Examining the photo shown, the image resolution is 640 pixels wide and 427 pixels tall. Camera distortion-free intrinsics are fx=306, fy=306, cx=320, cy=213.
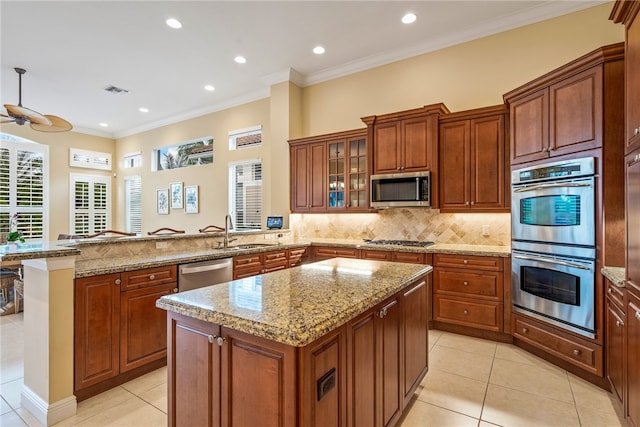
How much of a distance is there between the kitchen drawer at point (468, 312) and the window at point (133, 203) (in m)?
7.74

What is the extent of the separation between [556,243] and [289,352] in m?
2.86

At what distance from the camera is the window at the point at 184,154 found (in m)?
6.91

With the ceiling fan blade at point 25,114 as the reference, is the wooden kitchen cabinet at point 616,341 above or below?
below

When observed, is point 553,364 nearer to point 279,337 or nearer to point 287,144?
point 279,337

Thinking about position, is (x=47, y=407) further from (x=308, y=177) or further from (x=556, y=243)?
(x=556, y=243)

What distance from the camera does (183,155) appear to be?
739 centimetres

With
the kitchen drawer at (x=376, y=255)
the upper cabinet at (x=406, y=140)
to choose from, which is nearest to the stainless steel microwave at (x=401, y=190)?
the upper cabinet at (x=406, y=140)

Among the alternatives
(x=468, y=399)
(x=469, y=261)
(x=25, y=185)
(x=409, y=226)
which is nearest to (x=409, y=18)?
(x=409, y=226)

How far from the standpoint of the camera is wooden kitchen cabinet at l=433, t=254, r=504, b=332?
3361 millimetres

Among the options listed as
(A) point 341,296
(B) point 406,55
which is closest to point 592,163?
(A) point 341,296

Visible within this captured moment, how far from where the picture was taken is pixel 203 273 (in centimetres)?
315

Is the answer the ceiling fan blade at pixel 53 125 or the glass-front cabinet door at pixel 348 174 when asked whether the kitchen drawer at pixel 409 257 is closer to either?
the glass-front cabinet door at pixel 348 174

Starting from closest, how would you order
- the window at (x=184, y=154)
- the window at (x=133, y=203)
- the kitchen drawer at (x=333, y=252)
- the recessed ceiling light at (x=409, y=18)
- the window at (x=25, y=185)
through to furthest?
the recessed ceiling light at (x=409, y=18) → the kitchen drawer at (x=333, y=252) → the window at (x=25, y=185) → the window at (x=184, y=154) → the window at (x=133, y=203)

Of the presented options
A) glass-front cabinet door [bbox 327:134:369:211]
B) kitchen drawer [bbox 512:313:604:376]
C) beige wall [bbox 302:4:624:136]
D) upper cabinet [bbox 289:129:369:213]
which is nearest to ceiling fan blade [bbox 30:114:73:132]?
upper cabinet [bbox 289:129:369:213]
